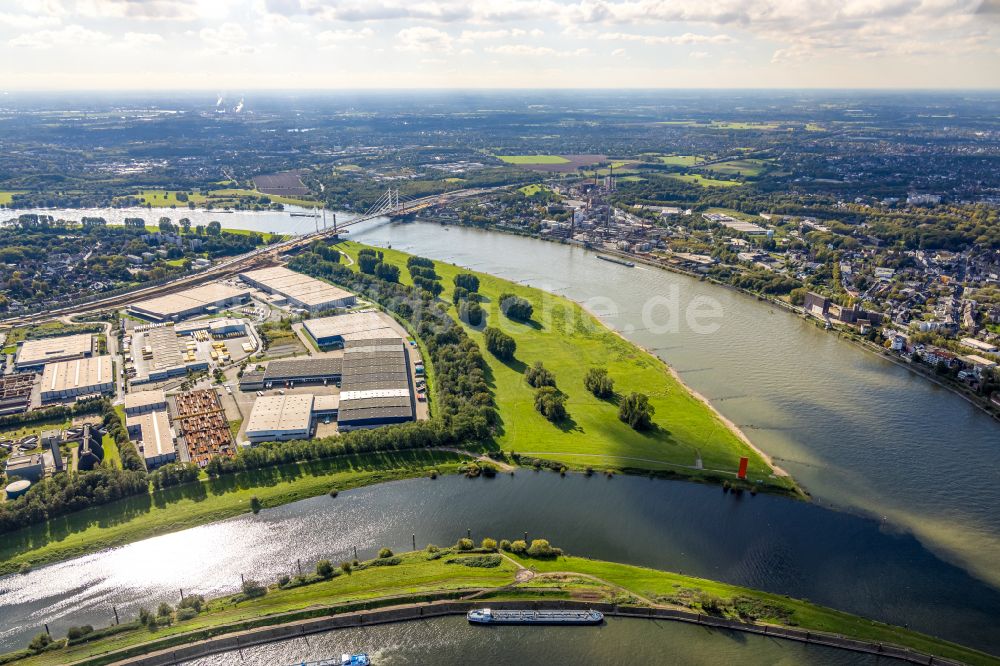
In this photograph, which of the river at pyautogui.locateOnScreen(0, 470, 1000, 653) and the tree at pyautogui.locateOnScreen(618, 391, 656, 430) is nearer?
the river at pyautogui.locateOnScreen(0, 470, 1000, 653)

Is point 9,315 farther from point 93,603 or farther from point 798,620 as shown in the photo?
point 798,620

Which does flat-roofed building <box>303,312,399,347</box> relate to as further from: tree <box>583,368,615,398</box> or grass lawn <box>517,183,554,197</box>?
grass lawn <box>517,183,554,197</box>

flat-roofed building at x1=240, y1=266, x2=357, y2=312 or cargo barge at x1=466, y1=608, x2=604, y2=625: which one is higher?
flat-roofed building at x1=240, y1=266, x2=357, y2=312

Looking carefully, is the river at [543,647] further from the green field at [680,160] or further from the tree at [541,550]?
the green field at [680,160]

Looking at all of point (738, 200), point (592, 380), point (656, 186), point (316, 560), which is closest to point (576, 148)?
point (656, 186)

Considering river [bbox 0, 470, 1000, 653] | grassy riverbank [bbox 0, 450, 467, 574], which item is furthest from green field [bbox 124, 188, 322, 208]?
river [bbox 0, 470, 1000, 653]
